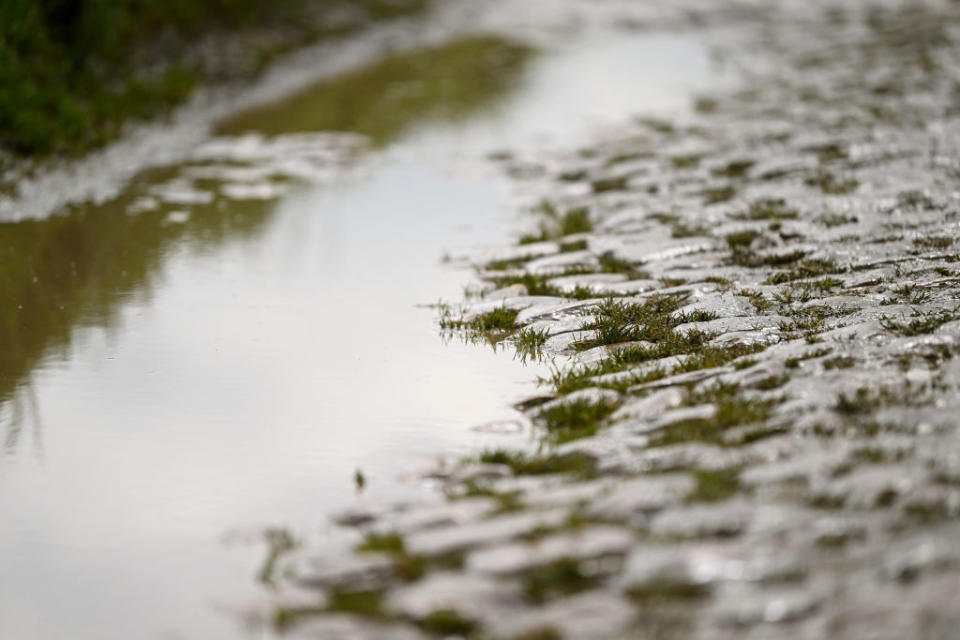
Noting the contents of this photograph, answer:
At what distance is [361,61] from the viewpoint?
1439 cm

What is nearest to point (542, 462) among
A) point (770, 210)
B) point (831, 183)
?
point (770, 210)

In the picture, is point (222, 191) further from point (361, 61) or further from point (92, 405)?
point (361, 61)

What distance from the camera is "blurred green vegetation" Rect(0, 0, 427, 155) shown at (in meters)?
8.36

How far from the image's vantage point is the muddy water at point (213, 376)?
123 inches

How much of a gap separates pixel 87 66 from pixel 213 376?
6353 millimetres

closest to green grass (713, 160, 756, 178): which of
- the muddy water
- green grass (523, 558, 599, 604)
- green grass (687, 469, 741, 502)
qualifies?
the muddy water

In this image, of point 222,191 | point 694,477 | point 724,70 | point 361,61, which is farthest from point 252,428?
point 361,61

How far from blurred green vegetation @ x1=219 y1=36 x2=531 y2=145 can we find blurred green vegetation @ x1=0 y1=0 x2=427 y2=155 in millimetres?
945

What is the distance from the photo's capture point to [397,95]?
39.5 ft

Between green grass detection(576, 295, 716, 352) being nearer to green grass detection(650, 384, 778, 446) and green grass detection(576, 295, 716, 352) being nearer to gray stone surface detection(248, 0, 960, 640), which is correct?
gray stone surface detection(248, 0, 960, 640)

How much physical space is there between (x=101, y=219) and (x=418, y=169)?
2517 mm

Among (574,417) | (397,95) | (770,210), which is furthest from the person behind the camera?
(397,95)

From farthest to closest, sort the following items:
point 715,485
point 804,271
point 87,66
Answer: point 87,66
point 804,271
point 715,485

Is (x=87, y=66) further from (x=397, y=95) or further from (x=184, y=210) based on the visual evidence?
(x=397, y=95)
